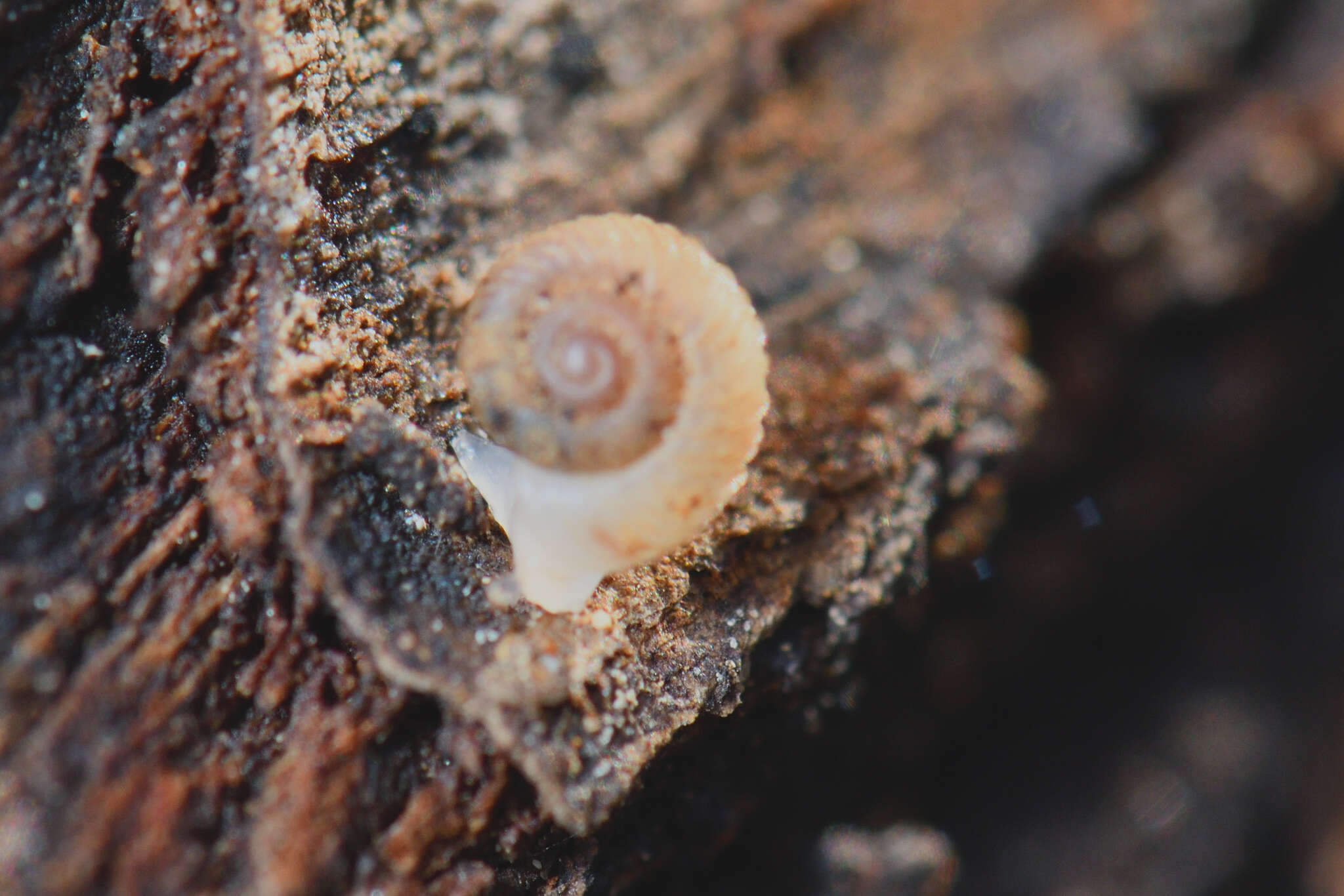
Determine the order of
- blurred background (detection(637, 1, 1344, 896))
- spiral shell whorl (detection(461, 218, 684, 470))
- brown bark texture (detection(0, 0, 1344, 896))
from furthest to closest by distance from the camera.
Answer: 1. blurred background (detection(637, 1, 1344, 896))
2. spiral shell whorl (detection(461, 218, 684, 470))
3. brown bark texture (detection(0, 0, 1344, 896))

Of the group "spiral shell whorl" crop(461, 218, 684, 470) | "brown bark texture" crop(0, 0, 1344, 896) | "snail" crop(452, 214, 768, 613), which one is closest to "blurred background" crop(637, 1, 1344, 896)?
"brown bark texture" crop(0, 0, 1344, 896)

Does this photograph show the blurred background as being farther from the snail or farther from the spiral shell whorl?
the spiral shell whorl

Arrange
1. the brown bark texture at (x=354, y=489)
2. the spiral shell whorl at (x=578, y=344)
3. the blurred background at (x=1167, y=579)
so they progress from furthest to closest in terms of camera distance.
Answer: the blurred background at (x=1167, y=579) → the spiral shell whorl at (x=578, y=344) → the brown bark texture at (x=354, y=489)

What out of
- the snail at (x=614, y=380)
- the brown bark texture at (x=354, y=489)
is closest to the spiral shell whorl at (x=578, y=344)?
the snail at (x=614, y=380)

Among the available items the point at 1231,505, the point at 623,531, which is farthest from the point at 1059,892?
the point at 623,531

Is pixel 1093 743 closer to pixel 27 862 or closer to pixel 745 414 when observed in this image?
pixel 745 414

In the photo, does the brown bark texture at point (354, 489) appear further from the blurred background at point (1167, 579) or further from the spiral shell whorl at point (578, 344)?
the blurred background at point (1167, 579)

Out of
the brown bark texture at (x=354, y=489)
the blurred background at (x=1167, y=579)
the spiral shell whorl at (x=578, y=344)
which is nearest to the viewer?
the brown bark texture at (x=354, y=489)
